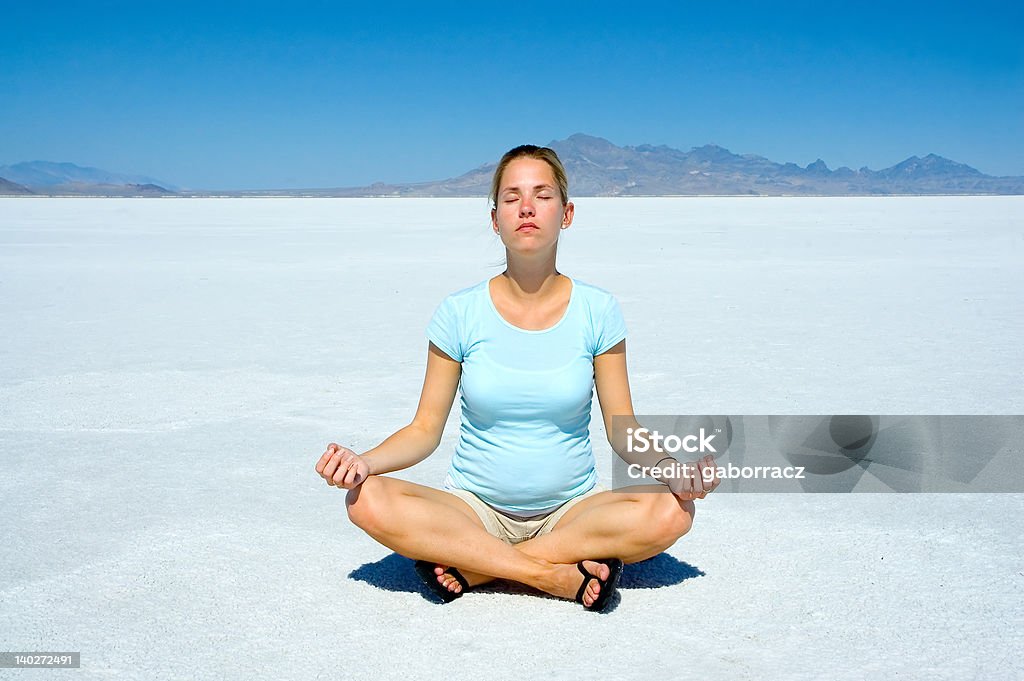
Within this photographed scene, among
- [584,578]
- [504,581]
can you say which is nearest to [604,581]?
[584,578]

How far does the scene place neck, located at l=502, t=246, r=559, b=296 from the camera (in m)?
2.74

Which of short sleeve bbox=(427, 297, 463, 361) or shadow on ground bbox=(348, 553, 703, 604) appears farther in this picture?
shadow on ground bbox=(348, 553, 703, 604)

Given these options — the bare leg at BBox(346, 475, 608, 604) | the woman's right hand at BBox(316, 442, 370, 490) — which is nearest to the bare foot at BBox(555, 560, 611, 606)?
the bare leg at BBox(346, 475, 608, 604)

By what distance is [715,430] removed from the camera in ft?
16.0

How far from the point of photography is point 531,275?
2.76 m

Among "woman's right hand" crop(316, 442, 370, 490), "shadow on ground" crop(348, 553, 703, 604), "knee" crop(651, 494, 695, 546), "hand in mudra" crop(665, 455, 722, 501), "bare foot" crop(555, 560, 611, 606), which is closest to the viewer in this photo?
"hand in mudra" crop(665, 455, 722, 501)

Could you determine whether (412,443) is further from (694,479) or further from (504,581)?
(694,479)

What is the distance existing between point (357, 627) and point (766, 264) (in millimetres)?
12765

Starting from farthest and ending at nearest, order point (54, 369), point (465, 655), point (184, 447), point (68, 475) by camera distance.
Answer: point (54, 369)
point (184, 447)
point (68, 475)
point (465, 655)

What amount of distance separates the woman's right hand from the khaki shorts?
37cm

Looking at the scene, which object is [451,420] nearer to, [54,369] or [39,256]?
[54,369]

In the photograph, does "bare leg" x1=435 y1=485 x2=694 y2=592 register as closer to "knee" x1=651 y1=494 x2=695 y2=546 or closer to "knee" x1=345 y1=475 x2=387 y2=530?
"knee" x1=651 y1=494 x2=695 y2=546

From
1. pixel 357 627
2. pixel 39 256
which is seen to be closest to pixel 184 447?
pixel 357 627

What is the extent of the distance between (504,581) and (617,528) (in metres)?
0.54
